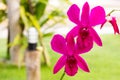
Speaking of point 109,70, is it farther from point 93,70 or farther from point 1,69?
point 1,69

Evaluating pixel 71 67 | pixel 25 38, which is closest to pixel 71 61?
pixel 71 67

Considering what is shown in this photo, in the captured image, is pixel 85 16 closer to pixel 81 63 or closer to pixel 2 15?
pixel 81 63

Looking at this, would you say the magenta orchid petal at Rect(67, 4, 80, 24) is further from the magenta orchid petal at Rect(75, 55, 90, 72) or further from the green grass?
the green grass

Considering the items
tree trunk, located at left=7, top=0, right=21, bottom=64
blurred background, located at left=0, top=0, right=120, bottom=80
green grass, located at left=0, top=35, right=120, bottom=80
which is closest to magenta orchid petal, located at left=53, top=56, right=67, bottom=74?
green grass, located at left=0, top=35, right=120, bottom=80

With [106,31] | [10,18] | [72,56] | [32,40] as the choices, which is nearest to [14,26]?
[10,18]

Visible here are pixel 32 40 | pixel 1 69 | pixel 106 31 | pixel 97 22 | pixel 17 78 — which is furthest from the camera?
pixel 106 31

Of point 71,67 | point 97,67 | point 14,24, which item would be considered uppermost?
point 14,24
